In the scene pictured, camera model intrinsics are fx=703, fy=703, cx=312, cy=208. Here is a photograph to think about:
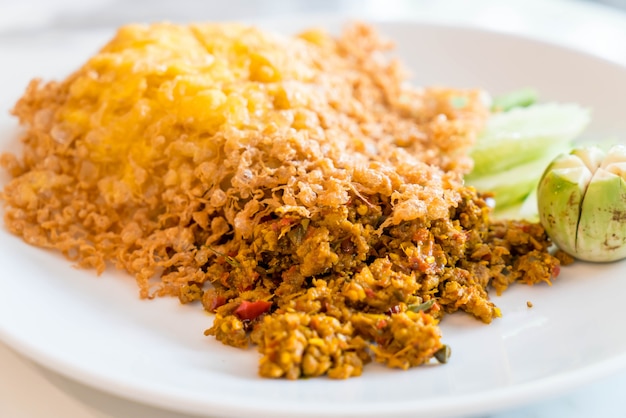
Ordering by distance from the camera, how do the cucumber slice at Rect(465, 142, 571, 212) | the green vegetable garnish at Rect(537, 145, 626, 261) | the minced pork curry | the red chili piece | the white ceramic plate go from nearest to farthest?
1. the white ceramic plate
2. the minced pork curry
3. the red chili piece
4. the green vegetable garnish at Rect(537, 145, 626, 261)
5. the cucumber slice at Rect(465, 142, 571, 212)

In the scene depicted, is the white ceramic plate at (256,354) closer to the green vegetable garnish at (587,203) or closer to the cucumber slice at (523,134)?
the green vegetable garnish at (587,203)

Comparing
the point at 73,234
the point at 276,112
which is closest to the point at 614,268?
the point at 276,112

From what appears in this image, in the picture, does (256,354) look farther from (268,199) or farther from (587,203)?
(587,203)

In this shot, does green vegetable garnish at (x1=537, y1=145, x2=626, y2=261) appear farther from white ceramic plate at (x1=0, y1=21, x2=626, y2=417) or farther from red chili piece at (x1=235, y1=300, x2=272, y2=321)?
red chili piece at (x1=235, y1=300, x2=272, y2=321)

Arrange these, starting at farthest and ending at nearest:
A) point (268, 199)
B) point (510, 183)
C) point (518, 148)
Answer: point (518, 148)
point (510, 183)
point (268, 199)

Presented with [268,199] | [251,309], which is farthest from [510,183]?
[251,309]

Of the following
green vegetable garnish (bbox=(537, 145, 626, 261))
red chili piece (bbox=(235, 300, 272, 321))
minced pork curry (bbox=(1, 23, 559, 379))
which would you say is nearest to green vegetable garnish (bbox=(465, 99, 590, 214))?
minced pork curry (bbox=(1, 23, 559, 379))
